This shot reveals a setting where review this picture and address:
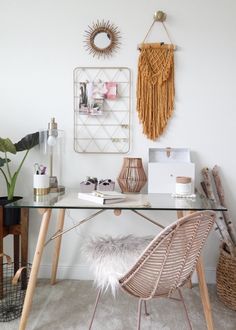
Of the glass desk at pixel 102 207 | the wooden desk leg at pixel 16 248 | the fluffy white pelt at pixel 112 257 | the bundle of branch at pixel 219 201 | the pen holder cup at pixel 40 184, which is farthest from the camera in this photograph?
the wooden desk leg at pixel 16 248

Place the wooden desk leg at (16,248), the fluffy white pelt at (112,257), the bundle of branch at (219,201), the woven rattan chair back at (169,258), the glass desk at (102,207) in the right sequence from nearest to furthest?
the woven rattan chair back at (169,258), the fluffy white pelt at (112,257), the glass desk at (102,207), the bundle of branch at (219,201), the wooden desk leg at (16,248)

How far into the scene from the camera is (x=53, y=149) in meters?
2.06

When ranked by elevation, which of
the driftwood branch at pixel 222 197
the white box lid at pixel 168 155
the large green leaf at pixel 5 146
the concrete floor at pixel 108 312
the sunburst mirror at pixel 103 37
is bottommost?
the concrete floor at pixel 108 312

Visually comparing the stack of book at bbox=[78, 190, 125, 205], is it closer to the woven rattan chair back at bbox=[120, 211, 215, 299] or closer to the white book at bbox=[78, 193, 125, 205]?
the white book at bbox=[78, 193, 125, 205]

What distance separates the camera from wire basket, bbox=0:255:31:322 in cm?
165

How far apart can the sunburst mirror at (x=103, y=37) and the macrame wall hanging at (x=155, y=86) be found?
0.63 ft

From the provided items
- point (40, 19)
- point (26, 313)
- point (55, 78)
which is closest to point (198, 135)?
point (55, 78)

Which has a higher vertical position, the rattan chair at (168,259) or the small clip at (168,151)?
the small clip at (168,151)

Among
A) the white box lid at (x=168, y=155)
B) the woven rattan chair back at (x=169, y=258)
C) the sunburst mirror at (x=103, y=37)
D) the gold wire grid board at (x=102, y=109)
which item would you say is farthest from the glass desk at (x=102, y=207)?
the sunburst mirror at (x=103, y=37)

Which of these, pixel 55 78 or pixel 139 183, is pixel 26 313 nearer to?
pixel 139 183

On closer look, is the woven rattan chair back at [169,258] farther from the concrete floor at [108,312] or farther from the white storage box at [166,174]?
the white storage box at [166,174]

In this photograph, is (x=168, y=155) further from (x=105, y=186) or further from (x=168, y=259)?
(x=168, y=259)

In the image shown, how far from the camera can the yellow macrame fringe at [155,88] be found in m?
2.00

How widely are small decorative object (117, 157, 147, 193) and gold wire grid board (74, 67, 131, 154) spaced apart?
160 millimetres
